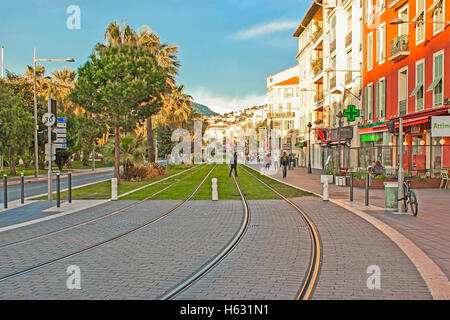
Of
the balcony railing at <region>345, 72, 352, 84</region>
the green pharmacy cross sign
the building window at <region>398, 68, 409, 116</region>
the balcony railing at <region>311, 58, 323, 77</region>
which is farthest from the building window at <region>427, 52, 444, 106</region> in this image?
the balcony railing at <region>311, 58, 323, 77</region>

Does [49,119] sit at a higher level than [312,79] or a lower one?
lower

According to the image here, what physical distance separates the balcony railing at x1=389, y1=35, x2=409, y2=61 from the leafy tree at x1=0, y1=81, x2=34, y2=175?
27.9 meters

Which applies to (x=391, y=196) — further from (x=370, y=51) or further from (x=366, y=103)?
(x=370, y=51)

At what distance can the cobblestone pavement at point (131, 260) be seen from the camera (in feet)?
17.8

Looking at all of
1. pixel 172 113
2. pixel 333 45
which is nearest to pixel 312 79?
pixel 333 45

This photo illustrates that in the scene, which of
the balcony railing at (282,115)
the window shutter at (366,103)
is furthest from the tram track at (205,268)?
the balcony railing at (282,115)

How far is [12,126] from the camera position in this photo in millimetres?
34750

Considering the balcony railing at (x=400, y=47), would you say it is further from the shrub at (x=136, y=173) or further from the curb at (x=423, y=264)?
the curb at (x=423, y=264)

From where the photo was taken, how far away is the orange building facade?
2269 centimetres

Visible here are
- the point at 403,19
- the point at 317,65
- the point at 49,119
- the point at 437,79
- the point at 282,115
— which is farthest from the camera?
the point at 282,115

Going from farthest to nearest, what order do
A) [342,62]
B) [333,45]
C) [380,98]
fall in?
[333,45] → [342,62] → [380,98]

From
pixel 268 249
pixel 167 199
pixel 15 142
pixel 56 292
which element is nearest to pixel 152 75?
pixel 167 199

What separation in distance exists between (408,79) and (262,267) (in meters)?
23.6

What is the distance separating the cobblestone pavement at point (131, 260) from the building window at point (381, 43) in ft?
76.6
